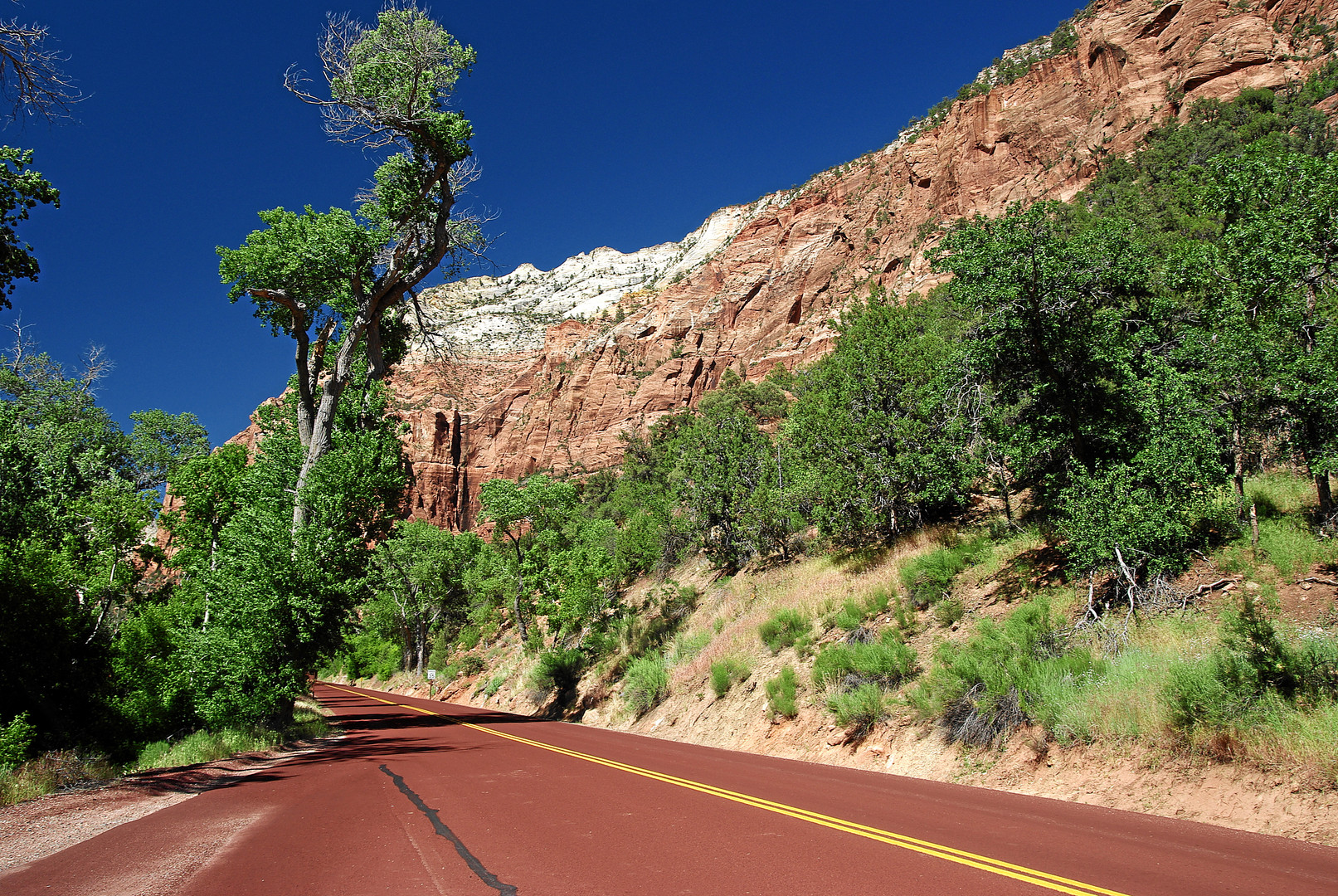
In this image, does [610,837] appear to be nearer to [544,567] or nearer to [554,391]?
[544,567]

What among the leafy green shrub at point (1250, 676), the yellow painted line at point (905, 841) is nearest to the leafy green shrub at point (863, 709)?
the yellow painted line at point (905, 841)

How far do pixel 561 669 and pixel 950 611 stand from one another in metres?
19.3

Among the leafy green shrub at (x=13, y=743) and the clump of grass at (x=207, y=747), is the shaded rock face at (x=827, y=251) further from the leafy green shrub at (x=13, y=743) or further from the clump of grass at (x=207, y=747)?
the leafy green shrub at (x=13, y=743)

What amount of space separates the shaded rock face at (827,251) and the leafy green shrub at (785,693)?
35468 mm

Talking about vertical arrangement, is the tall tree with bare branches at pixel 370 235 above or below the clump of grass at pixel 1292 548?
above

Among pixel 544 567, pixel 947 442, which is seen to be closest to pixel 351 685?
pixel 544 567

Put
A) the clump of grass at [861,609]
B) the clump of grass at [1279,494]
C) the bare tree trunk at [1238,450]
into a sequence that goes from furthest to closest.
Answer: the clump of grass at [861,609], the clump of grass at [1279,494], the bare tree trunk at [1238,450]

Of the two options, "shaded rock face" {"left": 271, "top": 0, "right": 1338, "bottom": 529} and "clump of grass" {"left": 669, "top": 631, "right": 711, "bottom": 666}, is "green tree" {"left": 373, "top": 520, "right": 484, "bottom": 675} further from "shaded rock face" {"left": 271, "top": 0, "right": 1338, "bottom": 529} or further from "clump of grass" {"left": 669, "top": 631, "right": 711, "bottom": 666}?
"clump of grass" {"left": 669, "top": 631, "right": 711, "bottom": 666}

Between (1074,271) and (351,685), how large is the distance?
6604 centimetres

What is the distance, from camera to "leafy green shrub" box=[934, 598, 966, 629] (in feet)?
Answer: 42.4

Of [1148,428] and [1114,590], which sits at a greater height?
[1148,428]

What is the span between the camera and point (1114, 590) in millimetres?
10945

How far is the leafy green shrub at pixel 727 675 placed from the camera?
55.5 feet

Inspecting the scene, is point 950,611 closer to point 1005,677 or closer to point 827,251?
point 1005,677
